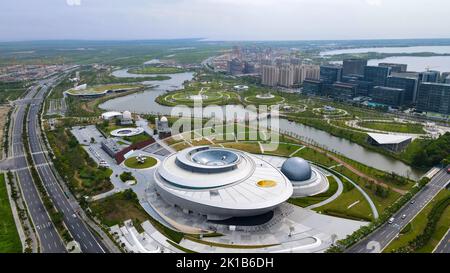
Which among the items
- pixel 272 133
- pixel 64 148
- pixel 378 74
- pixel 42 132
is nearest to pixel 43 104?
pixel 42 132

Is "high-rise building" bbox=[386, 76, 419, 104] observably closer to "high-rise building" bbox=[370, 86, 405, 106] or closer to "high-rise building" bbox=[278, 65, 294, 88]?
"high-rise building" bbox=[370, 86, 405, 106]

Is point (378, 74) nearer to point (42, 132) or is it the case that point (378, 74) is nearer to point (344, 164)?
point (344, 164)

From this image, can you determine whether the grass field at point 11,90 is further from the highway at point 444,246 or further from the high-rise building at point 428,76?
the high-rise building at point 428,76

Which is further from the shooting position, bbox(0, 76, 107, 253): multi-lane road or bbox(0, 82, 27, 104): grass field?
bbox(0, 82, 27, 104): grass field

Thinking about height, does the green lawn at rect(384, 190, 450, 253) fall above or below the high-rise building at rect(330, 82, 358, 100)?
below

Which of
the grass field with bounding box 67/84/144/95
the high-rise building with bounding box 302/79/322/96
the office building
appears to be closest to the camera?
the office building

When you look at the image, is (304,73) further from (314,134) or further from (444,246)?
(444,246)

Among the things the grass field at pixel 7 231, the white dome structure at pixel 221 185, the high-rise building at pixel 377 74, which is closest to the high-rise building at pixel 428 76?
the high-rise building at pixel 377 74

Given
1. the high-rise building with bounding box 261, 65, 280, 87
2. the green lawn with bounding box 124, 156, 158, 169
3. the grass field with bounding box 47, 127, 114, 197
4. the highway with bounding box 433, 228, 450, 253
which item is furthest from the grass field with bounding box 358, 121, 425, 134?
the grass field with bounding box 47, 127, 114, 197
